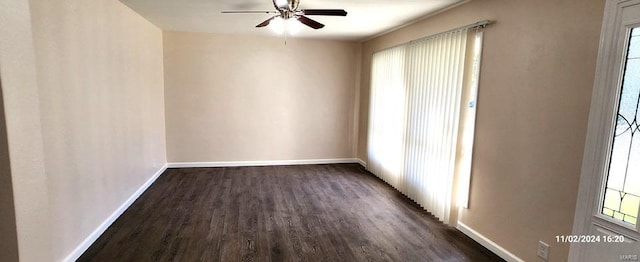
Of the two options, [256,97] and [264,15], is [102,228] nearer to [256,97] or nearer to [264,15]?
[264,15]

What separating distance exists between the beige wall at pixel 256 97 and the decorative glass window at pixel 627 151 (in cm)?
442

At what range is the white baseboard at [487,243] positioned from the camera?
264 centimetres

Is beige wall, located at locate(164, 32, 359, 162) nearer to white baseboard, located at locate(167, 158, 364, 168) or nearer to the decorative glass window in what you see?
white baseboard, located at locate(167, 158, 364, 168)

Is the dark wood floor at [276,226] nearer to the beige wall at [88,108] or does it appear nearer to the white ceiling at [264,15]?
the beige wall at [88,108]

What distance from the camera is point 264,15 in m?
3.92

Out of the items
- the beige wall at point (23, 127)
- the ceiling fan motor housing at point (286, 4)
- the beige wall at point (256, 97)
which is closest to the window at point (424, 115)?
the beige wall at point (256, 97)

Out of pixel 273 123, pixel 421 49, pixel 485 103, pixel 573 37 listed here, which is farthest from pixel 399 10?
pixel 273 123

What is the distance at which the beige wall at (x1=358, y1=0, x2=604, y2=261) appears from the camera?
6.84 ft

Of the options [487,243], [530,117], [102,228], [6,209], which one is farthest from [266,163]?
[6,209]

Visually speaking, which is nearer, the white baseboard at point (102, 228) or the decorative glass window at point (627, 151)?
the decorative glass window at point (627, 151)

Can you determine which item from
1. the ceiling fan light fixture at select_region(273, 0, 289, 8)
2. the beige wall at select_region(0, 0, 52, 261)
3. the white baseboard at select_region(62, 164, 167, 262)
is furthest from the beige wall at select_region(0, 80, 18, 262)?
the ceiling fan light fixture at select_region(273, 0, 289, 8)

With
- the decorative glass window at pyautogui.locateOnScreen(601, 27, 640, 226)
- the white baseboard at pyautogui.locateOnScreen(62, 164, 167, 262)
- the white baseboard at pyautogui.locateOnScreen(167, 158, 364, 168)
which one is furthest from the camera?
the white baseboard at pyautogui.locateOnScreen(167, 158, 364, 168)

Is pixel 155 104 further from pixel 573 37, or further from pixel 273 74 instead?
pixel 573 37

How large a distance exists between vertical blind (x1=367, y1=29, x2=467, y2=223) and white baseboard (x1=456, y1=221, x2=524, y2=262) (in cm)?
21
